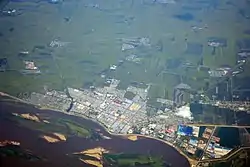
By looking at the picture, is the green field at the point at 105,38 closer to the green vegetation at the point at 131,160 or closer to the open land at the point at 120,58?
the open land at the point at 120,58

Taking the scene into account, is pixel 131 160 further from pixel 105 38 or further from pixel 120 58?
pixel 105 38

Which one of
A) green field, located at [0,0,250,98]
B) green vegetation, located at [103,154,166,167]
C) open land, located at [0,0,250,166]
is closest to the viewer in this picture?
green vegetation, located at [103,154,166,167]

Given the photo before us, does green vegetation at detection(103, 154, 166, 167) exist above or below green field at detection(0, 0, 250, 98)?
below

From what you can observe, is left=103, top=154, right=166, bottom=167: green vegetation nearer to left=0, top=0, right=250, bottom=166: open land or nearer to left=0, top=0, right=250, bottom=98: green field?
left=0, top=0, right=250, bottom=166: open land

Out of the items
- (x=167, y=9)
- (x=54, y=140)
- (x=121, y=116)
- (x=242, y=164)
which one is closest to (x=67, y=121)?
(x=54, y=140)

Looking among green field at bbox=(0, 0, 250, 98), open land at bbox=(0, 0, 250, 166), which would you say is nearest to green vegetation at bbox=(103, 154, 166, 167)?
open land at bbox=(0, 0, 250, 166)

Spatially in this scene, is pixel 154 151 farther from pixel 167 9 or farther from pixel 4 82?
pixel 167 9
